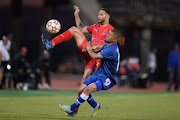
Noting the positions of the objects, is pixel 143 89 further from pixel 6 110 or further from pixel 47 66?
pixel 6 110

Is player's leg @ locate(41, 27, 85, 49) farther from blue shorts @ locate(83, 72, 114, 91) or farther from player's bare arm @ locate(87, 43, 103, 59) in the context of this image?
blue shorts @ locate(83, 72, 114, 91)

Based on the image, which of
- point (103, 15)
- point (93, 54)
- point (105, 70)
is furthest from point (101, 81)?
point (103, 15)

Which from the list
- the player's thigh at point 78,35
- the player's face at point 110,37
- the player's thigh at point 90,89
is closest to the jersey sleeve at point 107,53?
the player's face at point 110,37

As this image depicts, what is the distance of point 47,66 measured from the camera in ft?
72.1

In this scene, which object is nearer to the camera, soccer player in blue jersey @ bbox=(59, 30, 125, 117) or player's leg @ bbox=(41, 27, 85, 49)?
soccer player in blue jersey @ bbox=(59, 30, 125, 117)

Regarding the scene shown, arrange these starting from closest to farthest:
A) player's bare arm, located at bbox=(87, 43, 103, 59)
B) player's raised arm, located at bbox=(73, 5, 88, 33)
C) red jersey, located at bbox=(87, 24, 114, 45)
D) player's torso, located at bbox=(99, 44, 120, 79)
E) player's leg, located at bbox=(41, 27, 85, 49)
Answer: player's bare arm, located at bbox=(87, 43, 103, 59) < player's torso, located at bbox=(99, 44, 120, 79) < player's leg, located at bbox=(41, 27, 85, 49) < red jersey, located at bbox=(87, 24, 114, 45) < player's raised arm, located at bbox=(73, 5, 88, 33)


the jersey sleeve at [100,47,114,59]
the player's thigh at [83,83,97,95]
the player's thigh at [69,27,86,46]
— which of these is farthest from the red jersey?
the player's thigh at [83,83,97,95]

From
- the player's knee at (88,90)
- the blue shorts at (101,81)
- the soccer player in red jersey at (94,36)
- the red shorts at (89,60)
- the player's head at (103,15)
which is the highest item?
the player's head at (103,15)

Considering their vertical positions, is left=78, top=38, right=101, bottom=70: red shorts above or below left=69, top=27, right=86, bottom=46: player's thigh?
below

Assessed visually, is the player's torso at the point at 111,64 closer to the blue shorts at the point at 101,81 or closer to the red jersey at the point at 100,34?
the blue shorts at the point at 101,81

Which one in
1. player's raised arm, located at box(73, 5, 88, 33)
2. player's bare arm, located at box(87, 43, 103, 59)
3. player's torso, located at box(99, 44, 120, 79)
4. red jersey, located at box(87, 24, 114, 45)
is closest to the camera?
player's bare arm, located at box(87, 43, 103, 59)

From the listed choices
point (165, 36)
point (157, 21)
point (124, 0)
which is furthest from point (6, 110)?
point (165, 36)

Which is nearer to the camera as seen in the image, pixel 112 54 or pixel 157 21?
pixel 112 54

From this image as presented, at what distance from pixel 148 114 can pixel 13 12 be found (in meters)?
21.1
